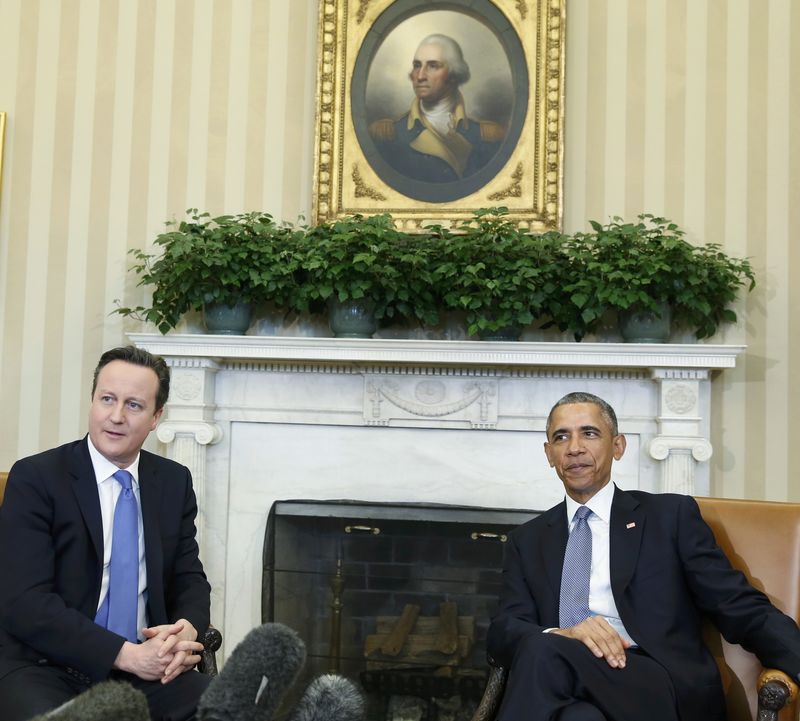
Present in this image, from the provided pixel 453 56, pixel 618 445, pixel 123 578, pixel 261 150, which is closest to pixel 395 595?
pixel 618 445

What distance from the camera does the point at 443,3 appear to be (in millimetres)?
4176

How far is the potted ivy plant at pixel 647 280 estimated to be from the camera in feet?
11.7

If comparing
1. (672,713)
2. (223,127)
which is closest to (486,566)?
(672,713)

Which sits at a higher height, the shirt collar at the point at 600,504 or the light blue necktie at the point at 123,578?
the shirt collar at the point at 600,504

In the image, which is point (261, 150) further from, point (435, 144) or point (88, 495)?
point (88, 495)

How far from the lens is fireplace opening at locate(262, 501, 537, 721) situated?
12.2ft

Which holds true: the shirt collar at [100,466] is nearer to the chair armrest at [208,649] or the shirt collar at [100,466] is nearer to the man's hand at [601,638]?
the chair armrest at [208,649]

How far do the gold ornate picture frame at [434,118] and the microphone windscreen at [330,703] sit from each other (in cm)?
307

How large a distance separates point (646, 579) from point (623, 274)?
135 centimetres

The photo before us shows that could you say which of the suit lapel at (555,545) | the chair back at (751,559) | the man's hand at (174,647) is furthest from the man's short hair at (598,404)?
the man's hand at (174,647)

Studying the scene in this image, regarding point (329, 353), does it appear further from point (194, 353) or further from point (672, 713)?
point (672, 713)

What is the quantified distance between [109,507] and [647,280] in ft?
7.05

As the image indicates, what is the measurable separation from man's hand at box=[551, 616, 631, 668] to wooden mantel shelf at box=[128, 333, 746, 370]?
145 cm

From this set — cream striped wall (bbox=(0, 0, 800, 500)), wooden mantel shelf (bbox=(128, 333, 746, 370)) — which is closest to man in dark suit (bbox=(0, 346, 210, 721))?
wooden mantel shelf (bbox=(128, 333, 746, 370))
